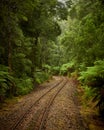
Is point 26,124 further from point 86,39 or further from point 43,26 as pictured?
point 43,26

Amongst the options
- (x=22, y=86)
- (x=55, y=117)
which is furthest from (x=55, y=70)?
(x=55, y=117)

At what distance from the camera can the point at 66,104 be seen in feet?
60.2

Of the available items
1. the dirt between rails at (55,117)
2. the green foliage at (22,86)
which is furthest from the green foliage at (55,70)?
the dirt between rails at (55,117)

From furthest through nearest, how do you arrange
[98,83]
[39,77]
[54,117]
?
1. [39,77]
2. [54,117]
3. [98,83]

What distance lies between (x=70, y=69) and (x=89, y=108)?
40037mm

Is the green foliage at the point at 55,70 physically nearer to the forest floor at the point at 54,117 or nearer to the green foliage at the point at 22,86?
the green foliage at the point at 22,86

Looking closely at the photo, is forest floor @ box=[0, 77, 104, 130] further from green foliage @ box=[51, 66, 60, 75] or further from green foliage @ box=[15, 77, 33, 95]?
green foliage @ box=[51, 66, 60, 75]

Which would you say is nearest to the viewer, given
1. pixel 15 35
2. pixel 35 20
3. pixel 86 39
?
pixel 15 35

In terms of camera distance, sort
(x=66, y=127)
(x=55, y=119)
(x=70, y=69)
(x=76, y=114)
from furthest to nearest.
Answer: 1. (x=70, y=69)
2. (x=76, y=114)
3. (x=55, y=119)
4. (x=66, y=127)

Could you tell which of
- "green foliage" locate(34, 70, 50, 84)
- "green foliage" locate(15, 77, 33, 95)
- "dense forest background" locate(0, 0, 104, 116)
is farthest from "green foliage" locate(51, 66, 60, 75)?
"green foliage" locate(15, 77, 33, 95)

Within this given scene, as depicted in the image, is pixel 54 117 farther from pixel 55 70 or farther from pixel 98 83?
pixel 55 70

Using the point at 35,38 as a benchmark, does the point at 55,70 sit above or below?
below

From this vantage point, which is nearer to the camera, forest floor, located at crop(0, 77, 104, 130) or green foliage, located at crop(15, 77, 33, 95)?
forest floor, located at crop(0, 77, 104, 130)

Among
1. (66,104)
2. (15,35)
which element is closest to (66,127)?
(66,104)
